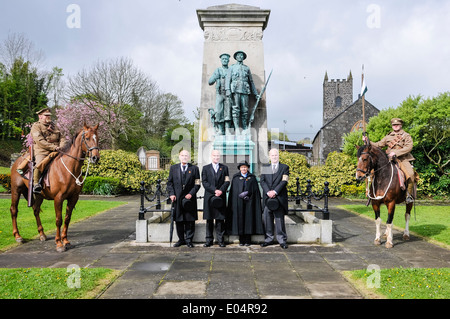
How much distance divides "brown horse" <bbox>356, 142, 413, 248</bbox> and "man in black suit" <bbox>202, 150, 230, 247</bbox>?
115 inches

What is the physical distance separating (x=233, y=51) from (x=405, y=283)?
7759 millimetres

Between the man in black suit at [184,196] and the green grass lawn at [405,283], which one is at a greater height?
the man in black suit at [184,196]

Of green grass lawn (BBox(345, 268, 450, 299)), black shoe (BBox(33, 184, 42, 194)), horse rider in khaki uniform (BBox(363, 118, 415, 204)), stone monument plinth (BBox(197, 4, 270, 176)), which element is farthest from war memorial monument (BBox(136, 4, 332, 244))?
green grass lawn (BBox(345, 268, 450, 299))

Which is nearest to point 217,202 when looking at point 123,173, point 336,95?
point 123,173

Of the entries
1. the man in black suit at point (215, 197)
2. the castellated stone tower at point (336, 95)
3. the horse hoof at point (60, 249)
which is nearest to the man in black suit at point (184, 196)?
the man in black suit at point (215, 197)

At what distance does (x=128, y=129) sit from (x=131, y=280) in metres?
30.6

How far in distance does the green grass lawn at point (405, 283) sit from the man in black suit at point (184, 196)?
10.4ft

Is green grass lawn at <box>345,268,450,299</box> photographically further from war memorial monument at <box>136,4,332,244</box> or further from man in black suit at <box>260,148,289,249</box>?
war memorial monument at <box>136,4,332,244</box>

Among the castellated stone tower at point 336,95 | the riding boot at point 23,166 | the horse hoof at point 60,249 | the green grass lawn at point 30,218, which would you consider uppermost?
the castellated stone tower at point 336,95

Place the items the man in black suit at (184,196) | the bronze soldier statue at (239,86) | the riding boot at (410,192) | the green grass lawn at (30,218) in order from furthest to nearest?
the bronze soldier statue at (239,86), the green grass lawn at (30,218), the riding boot at (410,192), the man in black suit at (184,196)

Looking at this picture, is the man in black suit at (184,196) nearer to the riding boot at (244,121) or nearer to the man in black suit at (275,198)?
the man in black suit at (275,198)

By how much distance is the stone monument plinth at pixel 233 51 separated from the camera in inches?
406
